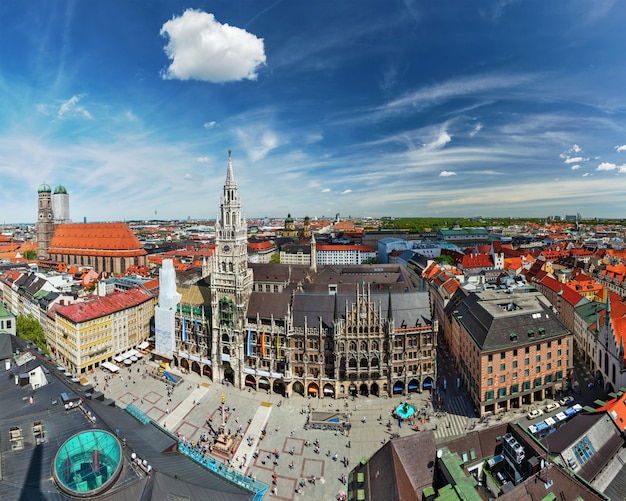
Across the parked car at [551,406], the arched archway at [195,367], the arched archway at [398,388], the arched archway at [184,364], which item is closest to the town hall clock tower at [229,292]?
the arched archway at [195,367]

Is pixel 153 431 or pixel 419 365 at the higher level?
pixel 153 431

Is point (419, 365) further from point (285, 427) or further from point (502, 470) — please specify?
point (502, 470)

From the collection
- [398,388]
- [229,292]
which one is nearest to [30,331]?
[229,292]

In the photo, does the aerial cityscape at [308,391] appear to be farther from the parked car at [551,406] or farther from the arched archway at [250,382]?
the parked car at [551,406]

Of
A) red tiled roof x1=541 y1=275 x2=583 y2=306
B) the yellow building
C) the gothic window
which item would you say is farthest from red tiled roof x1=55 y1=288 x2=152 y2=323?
red tiled roof x1=541 y1=275 x2=583 y2=306

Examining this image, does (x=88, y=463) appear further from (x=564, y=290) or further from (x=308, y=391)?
(x=564, y=290)

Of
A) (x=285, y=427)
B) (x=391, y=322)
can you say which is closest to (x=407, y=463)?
(x=285, y=427)

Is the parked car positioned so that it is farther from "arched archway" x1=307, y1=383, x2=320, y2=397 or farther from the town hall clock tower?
the town hall clock tower
